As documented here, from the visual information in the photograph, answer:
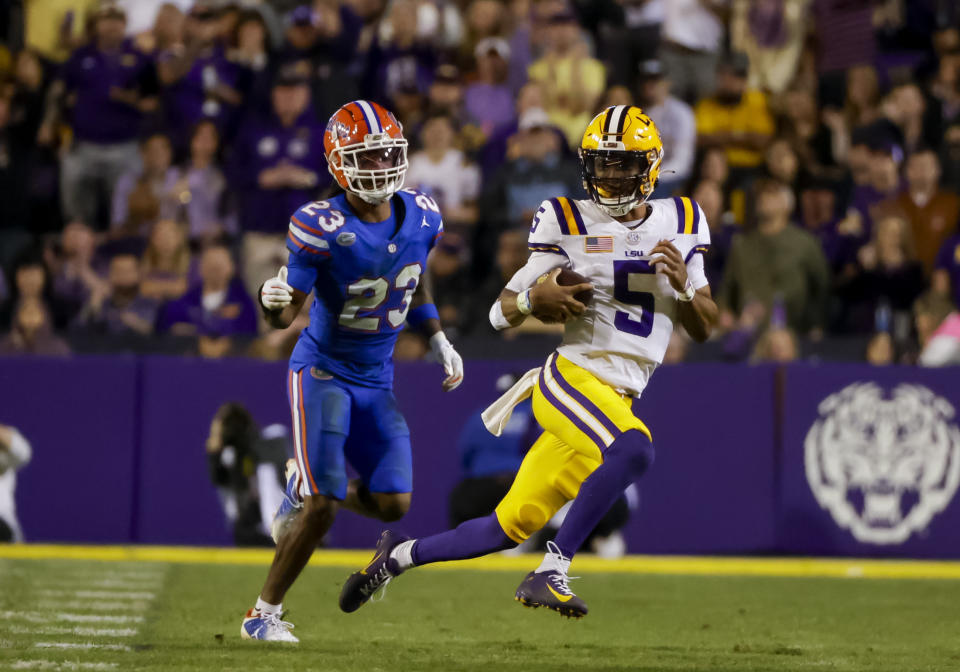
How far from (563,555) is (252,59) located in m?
7.08

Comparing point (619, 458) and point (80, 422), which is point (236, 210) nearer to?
point (80, 422)

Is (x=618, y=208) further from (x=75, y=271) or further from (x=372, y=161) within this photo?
(x=75, y=271)

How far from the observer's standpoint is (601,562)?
860 centimetres

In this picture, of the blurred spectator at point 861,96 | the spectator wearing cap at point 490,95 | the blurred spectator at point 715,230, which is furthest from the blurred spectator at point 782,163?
the spectator wearing cap at point 490,95

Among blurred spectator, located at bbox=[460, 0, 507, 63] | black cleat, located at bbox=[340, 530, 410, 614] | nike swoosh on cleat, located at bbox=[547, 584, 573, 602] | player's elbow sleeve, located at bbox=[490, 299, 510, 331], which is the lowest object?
black cleat, located at bbox=[340, 530, 410, 614]

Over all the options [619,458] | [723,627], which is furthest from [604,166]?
[723,627]

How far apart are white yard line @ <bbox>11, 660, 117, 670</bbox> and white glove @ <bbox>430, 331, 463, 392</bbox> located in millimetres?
1562

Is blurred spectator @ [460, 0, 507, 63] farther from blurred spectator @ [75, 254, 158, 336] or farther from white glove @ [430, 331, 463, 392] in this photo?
white glove @ [430, 331, 463, 392]

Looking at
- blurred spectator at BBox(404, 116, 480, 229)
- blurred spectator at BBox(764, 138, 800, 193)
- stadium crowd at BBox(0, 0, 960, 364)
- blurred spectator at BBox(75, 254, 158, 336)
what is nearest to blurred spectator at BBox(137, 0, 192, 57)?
stadium crowd at BBox(0, 0, 960, 364)

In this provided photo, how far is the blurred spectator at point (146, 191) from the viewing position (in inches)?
416

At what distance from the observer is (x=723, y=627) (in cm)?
630

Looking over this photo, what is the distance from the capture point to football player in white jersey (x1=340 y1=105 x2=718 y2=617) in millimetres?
5207

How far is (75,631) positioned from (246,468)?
3.05 meters

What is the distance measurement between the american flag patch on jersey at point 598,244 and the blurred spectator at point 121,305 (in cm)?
488
